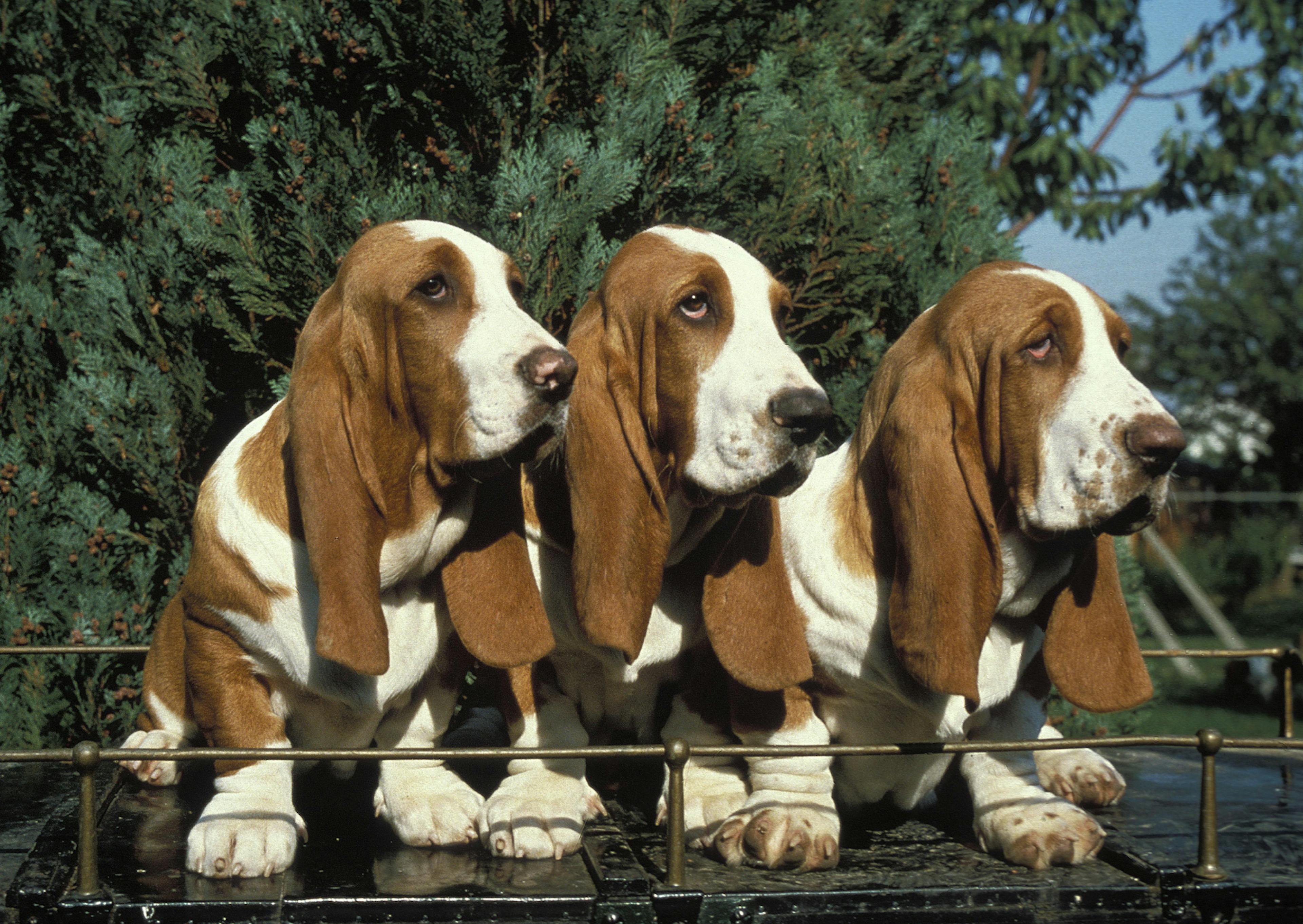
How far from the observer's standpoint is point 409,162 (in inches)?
154

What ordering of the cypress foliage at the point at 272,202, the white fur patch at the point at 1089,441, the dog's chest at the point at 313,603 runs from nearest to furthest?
the white fur patch at the point at 1089,441, the dog's chest at the point at 313,603, the cypress foliage at the point at 272,202

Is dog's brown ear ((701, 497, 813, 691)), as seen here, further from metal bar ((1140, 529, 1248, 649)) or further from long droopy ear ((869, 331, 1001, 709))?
metal bar ((1140, 529, 1248, 649))

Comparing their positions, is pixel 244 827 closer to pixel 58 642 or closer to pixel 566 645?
pixel 566 645

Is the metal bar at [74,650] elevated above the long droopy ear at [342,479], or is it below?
below

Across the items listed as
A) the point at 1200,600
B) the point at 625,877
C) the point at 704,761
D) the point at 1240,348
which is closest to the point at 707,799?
the point at 704,761

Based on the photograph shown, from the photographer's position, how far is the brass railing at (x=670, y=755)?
2119 millimetres

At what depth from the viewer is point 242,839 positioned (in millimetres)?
2428

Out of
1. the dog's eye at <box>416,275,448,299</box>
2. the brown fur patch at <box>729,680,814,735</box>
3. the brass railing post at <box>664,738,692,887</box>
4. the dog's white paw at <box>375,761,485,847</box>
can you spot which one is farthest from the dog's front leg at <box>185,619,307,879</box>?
the brown fur patch at <box>729,680,814,735</box>

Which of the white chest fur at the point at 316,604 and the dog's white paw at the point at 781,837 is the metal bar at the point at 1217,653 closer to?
the dog's white paw at the point at 781,837

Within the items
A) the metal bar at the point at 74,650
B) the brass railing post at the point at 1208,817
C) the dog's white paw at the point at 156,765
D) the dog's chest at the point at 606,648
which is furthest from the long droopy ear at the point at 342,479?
the brass railing post at the point at 1208,817

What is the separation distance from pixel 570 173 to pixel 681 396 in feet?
4.21

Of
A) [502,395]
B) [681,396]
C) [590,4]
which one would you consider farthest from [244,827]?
[590,4]

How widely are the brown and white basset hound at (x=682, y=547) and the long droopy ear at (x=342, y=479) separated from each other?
1.37 feet

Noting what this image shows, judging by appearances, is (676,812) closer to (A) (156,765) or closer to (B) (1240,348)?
(A) (156,765)
